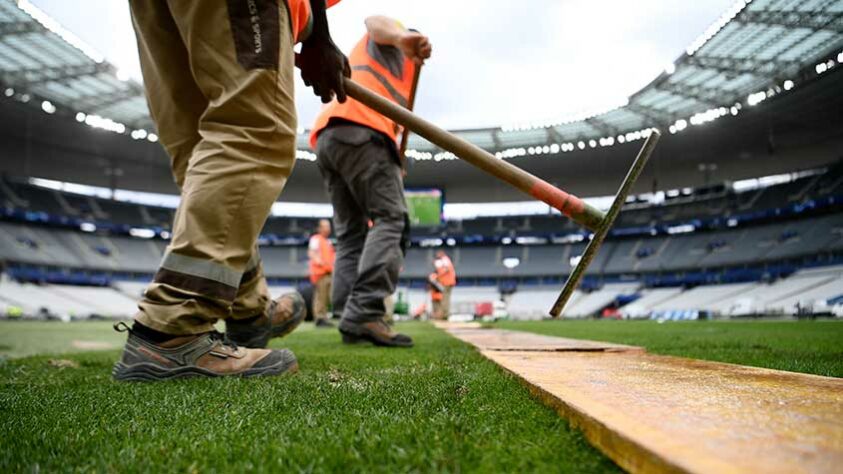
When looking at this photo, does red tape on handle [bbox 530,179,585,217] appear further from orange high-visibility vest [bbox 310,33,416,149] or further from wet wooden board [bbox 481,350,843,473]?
orange high-visibility vest [bbox 310,33,416,149]

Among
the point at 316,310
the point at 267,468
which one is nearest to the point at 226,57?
the point at 267,468

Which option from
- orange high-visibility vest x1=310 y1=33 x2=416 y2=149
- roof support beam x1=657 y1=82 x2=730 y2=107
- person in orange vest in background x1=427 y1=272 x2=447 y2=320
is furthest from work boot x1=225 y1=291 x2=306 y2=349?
roof support beam x1=657 y1=82 x2=730 y2=107

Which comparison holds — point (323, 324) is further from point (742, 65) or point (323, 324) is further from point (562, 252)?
point (562, 252)

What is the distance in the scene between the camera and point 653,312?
24953 millimetres

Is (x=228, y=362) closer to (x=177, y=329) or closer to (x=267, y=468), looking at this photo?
(x=177, y=329)

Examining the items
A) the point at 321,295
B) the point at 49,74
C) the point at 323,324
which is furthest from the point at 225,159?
the point at 49,74

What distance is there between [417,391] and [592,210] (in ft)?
3.77

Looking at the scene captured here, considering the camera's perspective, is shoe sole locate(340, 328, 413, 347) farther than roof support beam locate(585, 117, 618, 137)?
No

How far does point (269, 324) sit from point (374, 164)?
1.23m

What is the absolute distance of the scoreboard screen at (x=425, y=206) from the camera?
87.7 feet

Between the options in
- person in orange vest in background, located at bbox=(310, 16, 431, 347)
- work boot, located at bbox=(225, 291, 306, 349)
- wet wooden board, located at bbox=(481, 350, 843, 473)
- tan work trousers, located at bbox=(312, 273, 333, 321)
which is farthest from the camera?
tan work trousers, located at bbox=(312, 273, 333, 321)

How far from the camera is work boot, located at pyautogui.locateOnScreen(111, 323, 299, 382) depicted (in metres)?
1.44

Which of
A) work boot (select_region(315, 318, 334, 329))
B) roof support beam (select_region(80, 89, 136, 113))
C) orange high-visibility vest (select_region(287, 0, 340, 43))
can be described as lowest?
work boot (select_region(315, 318, 334, 329))

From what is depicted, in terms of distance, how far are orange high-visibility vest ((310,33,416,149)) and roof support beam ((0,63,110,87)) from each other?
62.7ft
